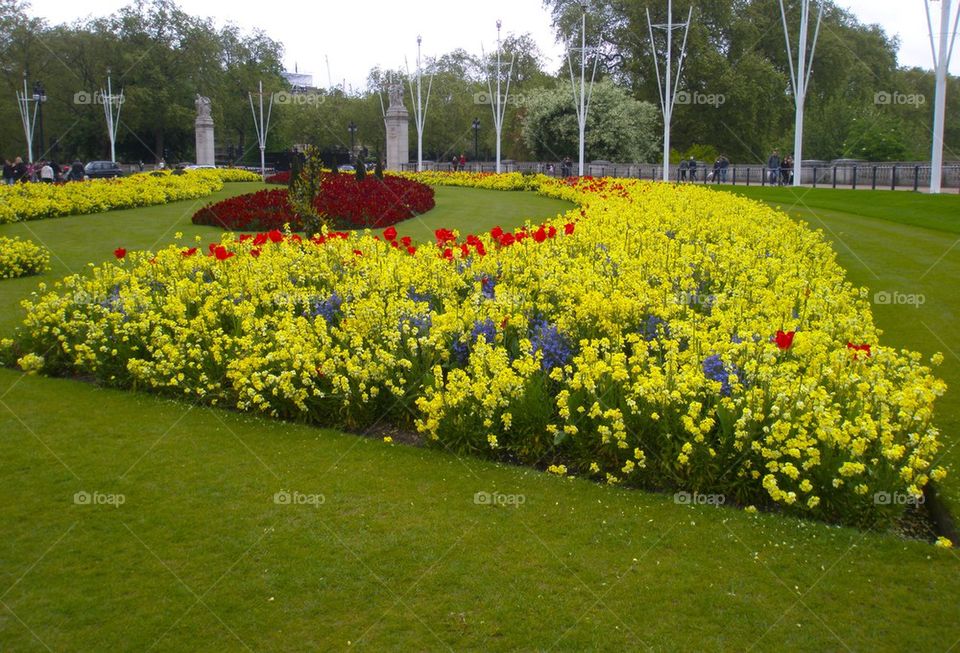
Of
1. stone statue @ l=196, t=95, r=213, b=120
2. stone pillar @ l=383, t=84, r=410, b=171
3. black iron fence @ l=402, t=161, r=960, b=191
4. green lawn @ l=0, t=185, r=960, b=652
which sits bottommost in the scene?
green lawn @ l=0, t=185, r=960, b=652

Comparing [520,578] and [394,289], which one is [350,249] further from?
[520,578]

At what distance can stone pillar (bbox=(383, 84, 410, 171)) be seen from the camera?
47.8 meters

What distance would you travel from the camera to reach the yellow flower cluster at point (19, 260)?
11133 mm

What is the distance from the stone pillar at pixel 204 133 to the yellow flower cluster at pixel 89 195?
25285 mm

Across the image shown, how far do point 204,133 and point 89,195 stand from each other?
3255 cm

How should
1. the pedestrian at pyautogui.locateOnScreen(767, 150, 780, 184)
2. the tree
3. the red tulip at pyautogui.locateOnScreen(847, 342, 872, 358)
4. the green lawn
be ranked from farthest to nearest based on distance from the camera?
the tree, the pedestrian at pyautogui.locateOnScreen(767, 150, 780, 184), the red tulip at pyautogui.locateOnScreen(847, 342, 872, 358), the green lawn

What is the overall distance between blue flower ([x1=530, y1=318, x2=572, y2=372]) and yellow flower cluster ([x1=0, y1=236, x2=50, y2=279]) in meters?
8.10

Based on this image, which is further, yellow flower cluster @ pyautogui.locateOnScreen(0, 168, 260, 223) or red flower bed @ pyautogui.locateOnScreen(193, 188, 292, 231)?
yellow flower cluster @ pyautogui.locateOnScreen(0, 168, 260, 223)

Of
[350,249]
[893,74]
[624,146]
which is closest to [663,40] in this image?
[624,146]

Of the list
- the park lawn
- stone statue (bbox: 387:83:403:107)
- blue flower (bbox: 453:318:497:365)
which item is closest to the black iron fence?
stone statue (bbox: 387:83:403:107)

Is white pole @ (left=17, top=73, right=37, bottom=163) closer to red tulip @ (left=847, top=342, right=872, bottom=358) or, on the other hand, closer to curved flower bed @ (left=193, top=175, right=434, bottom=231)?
curved flower bed @ (left=193, top=175, right=434, bottom=231)

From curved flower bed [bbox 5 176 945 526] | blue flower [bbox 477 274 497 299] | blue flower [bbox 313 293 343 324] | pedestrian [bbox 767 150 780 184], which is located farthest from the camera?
pedestrian [bbox 767 150 780 184]

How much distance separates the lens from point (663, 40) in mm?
50406

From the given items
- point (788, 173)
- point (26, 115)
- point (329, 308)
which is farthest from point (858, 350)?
point (26, 115)
